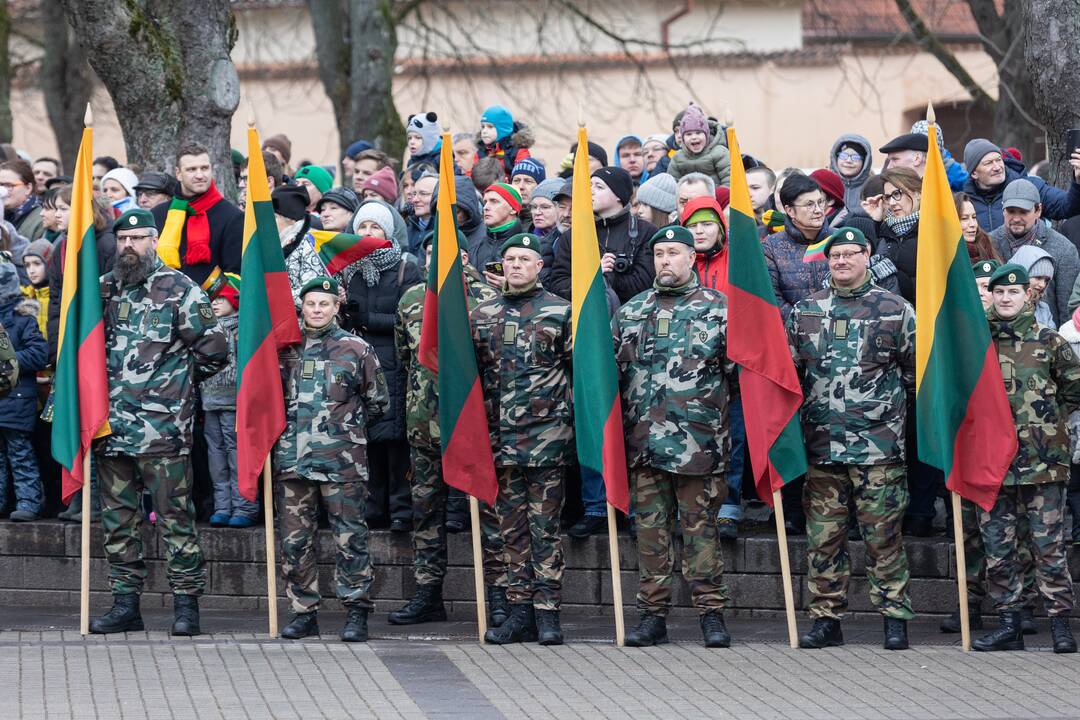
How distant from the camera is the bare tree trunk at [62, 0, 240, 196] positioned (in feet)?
40.5

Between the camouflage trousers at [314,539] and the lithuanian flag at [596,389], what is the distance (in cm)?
122

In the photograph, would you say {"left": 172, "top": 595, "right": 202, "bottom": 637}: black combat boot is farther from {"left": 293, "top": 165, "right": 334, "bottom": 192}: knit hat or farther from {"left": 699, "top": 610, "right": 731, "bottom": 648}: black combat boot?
{"left": 293, "top": 165, "right": 334, "bottom": 192}: knit hat

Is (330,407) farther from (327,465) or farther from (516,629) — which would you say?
(516,629)

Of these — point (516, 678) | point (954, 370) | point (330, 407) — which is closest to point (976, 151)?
point (954, 370)

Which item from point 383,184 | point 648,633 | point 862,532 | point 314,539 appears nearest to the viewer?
point 862,532

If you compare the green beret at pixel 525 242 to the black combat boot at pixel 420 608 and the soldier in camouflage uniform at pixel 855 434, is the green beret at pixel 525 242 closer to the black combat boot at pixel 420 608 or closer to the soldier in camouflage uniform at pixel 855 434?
the soldier in camouflage uniform at pixel 855 434

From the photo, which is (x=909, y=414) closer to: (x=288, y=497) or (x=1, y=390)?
(x=288, y=497)

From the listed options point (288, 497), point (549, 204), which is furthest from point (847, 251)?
point (288, 497)

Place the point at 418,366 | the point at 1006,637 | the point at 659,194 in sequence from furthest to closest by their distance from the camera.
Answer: the point at 659,194 < the point at 418,366 < the point at 1006,637

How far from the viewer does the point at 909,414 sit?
31.7 feet

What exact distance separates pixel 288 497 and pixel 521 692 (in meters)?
1.92

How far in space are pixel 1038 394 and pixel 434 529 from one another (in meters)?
3.22

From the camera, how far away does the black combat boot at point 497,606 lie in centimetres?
949

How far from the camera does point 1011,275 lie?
8914mm
